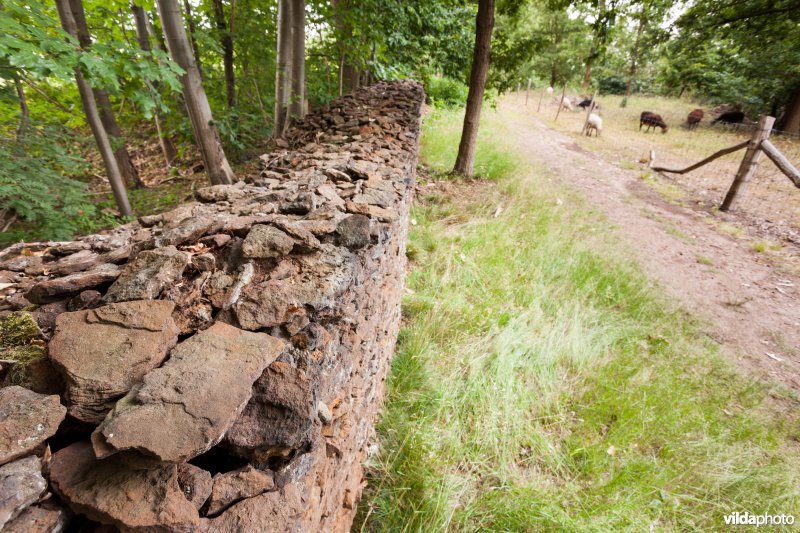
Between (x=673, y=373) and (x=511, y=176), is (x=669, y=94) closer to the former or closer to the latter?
(x=511, y=176)

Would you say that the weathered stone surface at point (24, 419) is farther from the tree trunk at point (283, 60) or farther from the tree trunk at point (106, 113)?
the tree trunk at point (283, 60)

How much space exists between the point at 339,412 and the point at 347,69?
10199mm

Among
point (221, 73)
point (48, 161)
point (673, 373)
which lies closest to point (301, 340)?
point (673, 373)

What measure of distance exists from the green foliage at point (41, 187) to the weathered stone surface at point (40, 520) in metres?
4.43

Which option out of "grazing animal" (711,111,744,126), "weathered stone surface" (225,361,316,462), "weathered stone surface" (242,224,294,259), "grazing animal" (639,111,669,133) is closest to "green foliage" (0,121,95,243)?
"weathered stone surface" (242,224,294,259)

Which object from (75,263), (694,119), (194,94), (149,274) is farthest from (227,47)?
(694,119)

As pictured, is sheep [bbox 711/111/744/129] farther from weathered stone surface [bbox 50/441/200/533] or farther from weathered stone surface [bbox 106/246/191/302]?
weathered stone surface [bbox 50/441/200/533]

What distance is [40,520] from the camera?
67 centimetres

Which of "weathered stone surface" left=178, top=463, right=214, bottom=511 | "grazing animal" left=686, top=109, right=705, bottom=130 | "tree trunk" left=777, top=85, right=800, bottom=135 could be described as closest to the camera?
"weathered stone surface" left=178, top=463, right=214, bottom=511

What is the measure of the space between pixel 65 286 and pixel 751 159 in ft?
32.6

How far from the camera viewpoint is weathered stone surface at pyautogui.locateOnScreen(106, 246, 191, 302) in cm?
107

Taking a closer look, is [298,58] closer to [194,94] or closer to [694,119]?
[194,94]

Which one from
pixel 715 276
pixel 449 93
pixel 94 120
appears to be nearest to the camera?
pixel 94 120

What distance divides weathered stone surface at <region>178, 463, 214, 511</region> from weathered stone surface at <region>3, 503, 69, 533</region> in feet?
0.67
